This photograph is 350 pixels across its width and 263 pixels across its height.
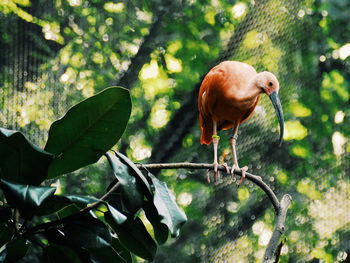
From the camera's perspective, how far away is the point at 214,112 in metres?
2.36

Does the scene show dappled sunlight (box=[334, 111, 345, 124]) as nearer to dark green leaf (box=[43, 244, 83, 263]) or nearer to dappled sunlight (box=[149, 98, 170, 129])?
dappled sunlight (box=[149, 98, 170, 129])

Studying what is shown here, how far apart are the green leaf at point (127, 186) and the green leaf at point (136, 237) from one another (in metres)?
0.10

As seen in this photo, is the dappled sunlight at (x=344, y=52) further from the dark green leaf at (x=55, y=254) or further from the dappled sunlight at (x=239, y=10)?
the dark green leaf at (x=55, y=254)

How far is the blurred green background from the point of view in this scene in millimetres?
3223

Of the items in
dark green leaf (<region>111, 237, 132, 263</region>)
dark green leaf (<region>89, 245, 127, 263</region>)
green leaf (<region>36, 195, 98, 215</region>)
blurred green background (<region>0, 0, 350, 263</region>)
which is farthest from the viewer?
blurred green background (<region>0, 0, 350, 263</region>)

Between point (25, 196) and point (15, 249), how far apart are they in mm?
182

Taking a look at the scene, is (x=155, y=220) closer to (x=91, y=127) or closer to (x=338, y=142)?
(x=91, y=127)

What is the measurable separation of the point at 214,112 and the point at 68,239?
1328 mm

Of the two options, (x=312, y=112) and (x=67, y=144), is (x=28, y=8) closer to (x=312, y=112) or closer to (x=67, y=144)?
(x=312, y=112)

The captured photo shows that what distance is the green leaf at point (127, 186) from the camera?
3.57 ft

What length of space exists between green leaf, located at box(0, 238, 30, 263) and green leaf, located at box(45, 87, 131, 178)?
0.18m

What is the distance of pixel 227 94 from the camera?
226 cm

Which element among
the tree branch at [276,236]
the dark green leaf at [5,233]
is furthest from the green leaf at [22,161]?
the tree branch at [276,236]

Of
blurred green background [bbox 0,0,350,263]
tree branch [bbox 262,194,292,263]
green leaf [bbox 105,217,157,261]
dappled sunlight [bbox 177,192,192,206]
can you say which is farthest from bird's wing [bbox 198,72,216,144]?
green leaf [bbox 105,217,157,261]
